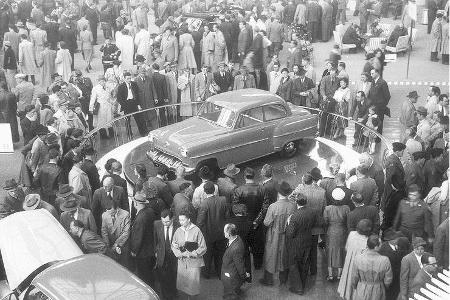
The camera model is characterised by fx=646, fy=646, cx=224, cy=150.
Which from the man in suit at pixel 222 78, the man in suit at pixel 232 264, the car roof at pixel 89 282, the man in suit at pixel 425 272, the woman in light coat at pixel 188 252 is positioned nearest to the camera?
the car roof at pixel 89 282

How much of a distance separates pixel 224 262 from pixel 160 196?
1828mm

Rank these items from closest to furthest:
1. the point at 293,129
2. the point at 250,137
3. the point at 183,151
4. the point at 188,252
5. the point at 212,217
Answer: the point at 188,252
the point at 212,217
the point at 183,151
the point at 250,137
the point at 293,129

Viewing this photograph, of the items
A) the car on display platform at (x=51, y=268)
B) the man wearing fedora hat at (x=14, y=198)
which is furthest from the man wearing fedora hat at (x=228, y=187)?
the man wearing fedora hat at (x=14, y=198)

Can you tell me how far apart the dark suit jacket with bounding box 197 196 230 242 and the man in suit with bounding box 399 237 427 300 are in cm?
279

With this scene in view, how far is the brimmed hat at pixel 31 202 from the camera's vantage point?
31.2ft

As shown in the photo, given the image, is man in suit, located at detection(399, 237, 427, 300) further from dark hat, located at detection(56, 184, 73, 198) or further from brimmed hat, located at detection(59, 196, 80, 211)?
dark hat, located at detection(56, 184, 73, 198)

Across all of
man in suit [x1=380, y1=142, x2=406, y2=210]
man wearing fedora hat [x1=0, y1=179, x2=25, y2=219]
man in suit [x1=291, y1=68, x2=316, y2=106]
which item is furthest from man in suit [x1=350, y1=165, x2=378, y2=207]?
man in suit [x1=291, y1=68, x2=316, y2=106]

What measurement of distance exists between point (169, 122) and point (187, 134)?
12.8 feet

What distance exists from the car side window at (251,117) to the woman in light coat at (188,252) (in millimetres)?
4747

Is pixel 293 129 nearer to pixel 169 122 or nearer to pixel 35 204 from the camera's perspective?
pixel 169 122

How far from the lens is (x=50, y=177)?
10844mm

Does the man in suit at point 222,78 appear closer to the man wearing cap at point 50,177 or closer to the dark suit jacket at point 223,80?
the dark suit jacket at point 223,80

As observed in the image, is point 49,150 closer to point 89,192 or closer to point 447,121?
point 89,192

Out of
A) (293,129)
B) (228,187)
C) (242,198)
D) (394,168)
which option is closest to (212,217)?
(242,198)
